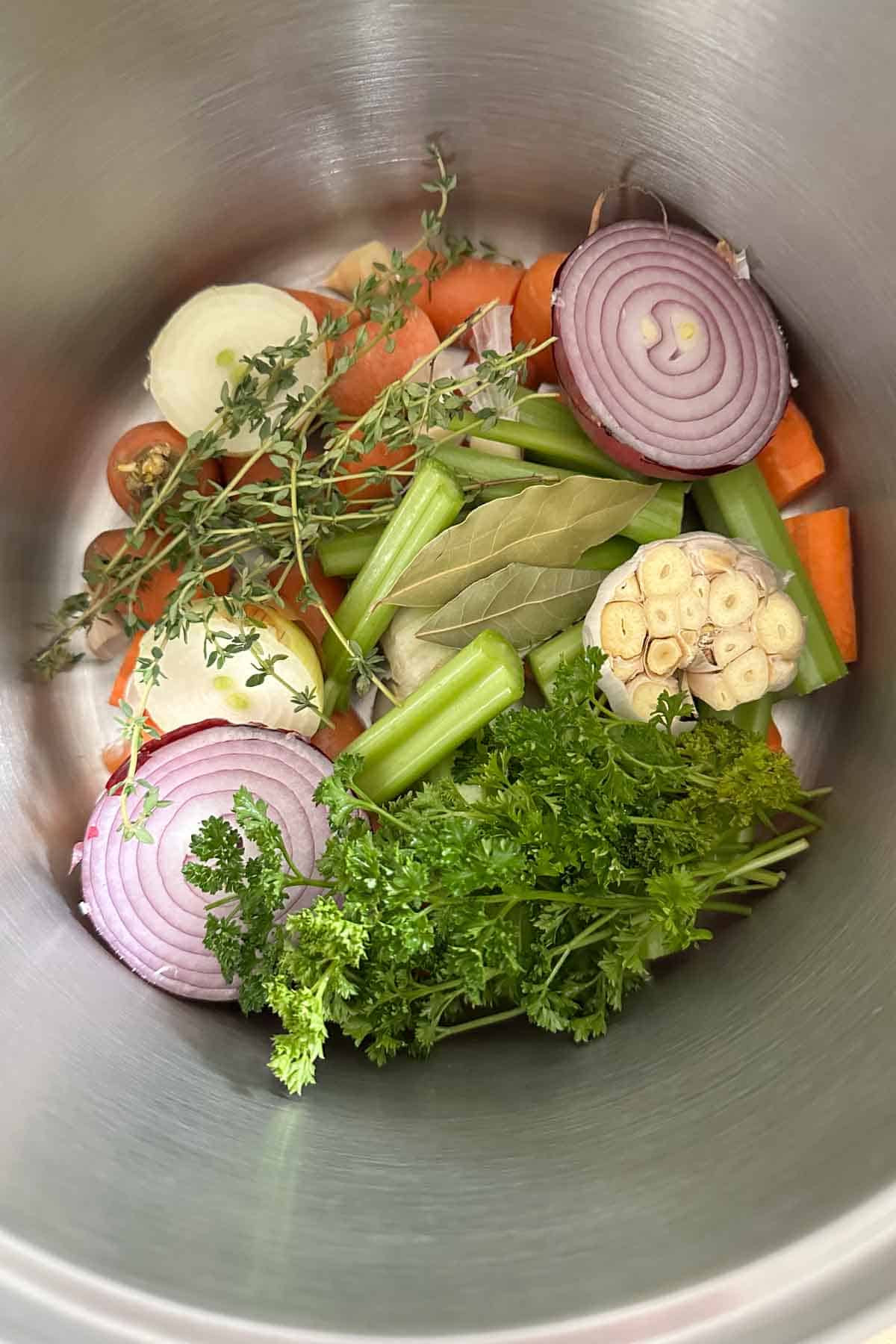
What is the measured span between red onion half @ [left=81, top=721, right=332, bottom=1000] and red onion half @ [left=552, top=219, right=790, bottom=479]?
583 millimetres

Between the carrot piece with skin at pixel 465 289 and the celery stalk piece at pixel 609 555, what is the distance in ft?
1.32

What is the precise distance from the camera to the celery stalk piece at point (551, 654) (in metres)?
1.29

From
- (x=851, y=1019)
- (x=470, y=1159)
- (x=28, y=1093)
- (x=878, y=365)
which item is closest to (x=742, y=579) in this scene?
(x=878, y=365)

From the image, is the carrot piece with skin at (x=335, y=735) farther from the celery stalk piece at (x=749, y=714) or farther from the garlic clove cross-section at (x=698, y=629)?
the celery stalk piece at (x=749, y=714)

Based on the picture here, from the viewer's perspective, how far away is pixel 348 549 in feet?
4.38

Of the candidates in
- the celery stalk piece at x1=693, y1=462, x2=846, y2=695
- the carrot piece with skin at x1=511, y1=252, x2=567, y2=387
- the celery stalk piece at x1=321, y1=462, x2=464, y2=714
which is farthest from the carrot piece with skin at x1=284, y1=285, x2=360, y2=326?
the celery stalk piece at x1=693, y1=462, x2=846, y2=695

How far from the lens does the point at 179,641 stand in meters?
1.29

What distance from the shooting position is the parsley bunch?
95 centimetres

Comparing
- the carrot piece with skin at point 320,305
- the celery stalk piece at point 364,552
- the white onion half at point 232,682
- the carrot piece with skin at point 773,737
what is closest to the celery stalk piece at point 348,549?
the celery stalk piece at point 364,552

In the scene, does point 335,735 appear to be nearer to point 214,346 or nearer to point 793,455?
point 214,346

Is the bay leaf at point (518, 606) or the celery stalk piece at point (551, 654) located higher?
the bay leaf at point (518, 606)

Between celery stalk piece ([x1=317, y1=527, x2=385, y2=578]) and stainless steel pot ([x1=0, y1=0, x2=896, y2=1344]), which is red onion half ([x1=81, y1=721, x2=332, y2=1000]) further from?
celery stalk piece ([x1=317, y1=527, x2=385, y2=578])

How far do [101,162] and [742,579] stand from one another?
0.97 m

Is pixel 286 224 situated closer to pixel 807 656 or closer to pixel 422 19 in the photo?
pixel 422 19
